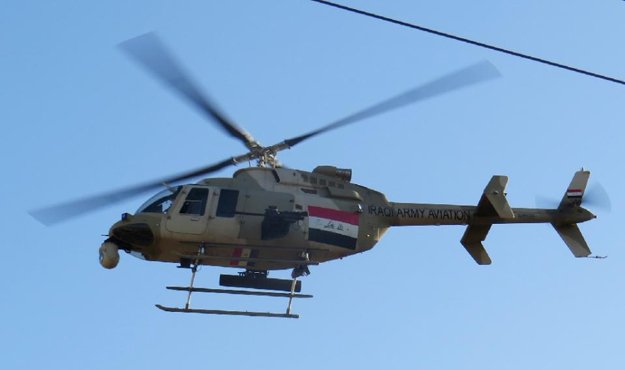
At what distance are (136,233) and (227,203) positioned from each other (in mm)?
1841

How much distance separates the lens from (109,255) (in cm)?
1891

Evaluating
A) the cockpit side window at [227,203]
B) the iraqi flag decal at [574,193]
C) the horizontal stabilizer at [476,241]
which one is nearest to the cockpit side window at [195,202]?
the cockpit side window at [227,203]

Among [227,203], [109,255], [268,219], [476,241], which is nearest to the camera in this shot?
[109,255]

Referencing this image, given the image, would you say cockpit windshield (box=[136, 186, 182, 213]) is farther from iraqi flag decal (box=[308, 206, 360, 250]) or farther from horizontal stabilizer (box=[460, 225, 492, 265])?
horizontal stabilizer (box=[460, 225, 492, 265])

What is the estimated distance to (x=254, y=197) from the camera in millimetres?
19438

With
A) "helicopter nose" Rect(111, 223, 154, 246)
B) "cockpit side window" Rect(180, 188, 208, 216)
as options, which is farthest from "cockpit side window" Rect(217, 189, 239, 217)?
"helicopter nose" Rect(111, 223, 154, 246)

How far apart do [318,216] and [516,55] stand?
25.9ft

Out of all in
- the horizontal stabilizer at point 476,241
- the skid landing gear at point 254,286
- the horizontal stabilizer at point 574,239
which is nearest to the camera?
the skid landing gear at point 254,286

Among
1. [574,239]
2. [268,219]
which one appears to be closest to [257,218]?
[268,219]

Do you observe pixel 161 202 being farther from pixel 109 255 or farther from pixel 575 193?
pixel 575 193

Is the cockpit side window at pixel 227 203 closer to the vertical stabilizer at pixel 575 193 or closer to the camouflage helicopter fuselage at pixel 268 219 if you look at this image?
the camouflage helicopter fuselage at pixel 268 219

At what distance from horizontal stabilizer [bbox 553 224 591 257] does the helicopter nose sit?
29.4ft

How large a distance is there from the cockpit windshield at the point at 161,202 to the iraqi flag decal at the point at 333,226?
8.91 feet

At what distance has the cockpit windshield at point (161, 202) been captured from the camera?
19266 mm
